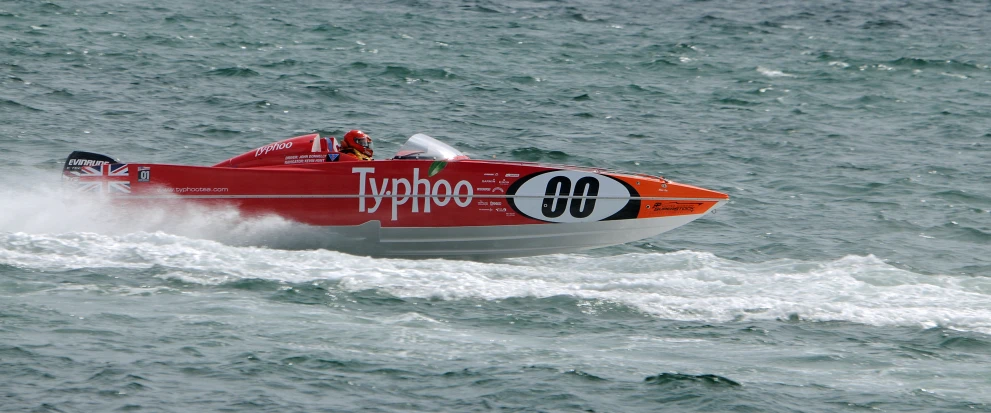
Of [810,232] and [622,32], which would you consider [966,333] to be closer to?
[810,232]

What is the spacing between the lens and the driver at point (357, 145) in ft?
42.3

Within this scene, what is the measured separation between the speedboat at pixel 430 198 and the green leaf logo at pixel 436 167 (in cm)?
1

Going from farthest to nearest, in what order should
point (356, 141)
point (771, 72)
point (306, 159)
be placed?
point (771, 72) → point (356, 141) → point (306, 159)

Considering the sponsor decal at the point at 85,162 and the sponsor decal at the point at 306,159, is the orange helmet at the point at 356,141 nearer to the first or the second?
the sponsor decal at the point at 306,159

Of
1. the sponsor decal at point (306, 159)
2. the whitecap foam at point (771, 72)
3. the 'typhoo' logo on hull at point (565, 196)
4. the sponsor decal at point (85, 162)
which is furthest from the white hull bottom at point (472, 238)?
the whitecap foam at point (771, 72)

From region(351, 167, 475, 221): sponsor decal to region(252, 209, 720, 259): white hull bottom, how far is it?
240 mm

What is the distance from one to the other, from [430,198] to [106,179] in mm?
3546

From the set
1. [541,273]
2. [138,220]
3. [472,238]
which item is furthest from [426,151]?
[138,220]

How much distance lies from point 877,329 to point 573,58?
1676 centimetres

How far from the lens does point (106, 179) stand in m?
12.7

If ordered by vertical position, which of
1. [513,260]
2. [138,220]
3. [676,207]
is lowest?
[513,260]

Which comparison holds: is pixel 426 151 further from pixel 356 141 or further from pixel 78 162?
pixel 78 162

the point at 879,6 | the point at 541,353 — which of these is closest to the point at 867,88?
the point at 879,6

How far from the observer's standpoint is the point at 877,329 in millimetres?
9914
